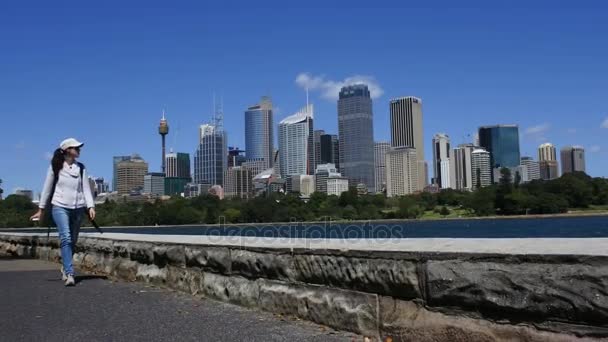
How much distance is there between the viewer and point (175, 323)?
4.65 meters

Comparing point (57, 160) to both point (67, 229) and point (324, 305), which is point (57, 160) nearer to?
point (67, 229)

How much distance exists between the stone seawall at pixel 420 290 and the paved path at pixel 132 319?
0.18 metres

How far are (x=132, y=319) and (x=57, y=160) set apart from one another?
344cm

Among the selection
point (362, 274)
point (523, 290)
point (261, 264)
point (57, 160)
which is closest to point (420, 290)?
point (362, 274)

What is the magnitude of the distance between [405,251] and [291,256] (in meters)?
1.27

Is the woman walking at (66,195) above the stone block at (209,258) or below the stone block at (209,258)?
above

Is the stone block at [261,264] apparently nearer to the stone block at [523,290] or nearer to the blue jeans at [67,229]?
the stone block at [523,290]

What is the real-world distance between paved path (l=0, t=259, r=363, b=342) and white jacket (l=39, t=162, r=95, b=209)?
1.14m

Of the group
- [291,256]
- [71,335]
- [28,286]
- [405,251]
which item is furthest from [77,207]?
[405,251]

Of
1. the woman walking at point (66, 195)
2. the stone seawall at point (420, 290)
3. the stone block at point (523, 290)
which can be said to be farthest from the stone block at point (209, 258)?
the stone block at point (523, 290)

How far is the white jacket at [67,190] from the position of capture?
7473mm

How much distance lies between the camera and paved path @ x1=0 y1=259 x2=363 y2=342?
4.21 metres

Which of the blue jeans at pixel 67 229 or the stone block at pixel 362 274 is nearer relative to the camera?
the stone block at pixel 362 274

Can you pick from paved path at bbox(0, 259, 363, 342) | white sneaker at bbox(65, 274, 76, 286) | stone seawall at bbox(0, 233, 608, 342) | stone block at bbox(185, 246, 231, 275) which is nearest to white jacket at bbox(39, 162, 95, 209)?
white sneaker at bbox(65, 274, 76, 286)
